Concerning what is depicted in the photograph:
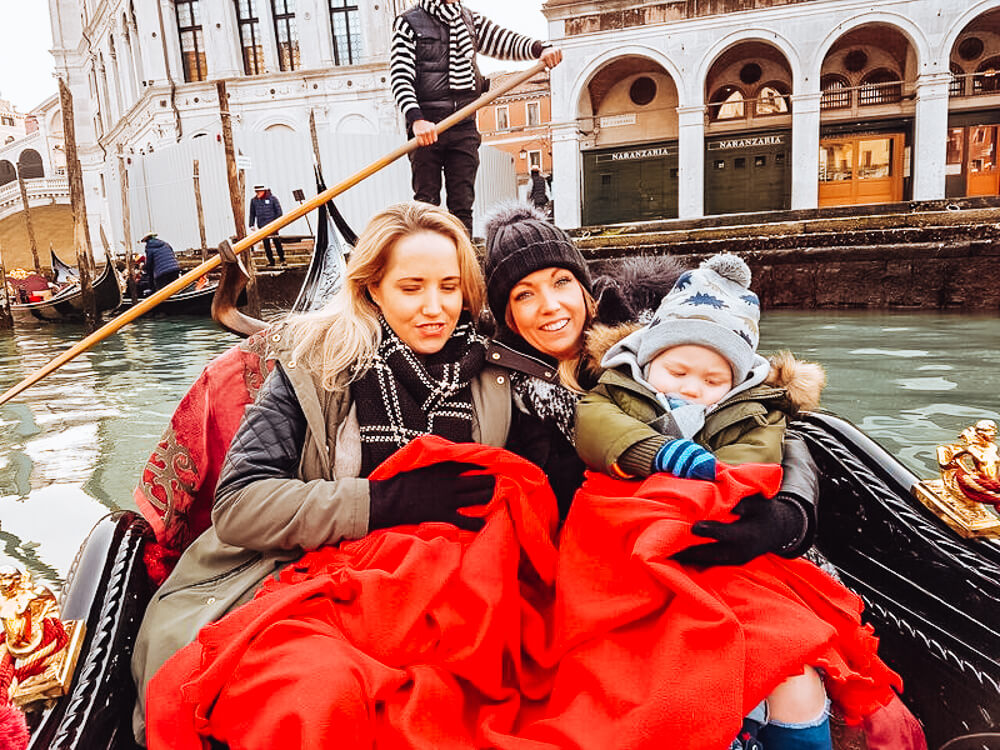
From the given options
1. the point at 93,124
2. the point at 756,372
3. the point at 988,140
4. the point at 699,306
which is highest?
the point at 93,124

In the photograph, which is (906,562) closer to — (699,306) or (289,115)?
(699,306)

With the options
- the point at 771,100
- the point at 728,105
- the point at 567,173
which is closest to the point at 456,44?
the point at 567,173

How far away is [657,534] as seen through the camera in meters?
0.85

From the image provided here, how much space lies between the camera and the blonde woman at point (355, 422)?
1.01 metres

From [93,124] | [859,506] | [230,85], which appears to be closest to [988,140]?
[859,506]

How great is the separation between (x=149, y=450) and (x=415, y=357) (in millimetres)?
2601

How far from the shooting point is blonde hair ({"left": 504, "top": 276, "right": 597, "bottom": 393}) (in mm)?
1285

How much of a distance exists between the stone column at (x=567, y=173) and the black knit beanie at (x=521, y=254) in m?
12.6

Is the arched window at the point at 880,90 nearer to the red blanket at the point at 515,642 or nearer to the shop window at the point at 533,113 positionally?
the shop window at the point at 533,113

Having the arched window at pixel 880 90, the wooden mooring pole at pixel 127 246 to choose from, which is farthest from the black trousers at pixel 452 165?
the arched window at pixel 880 90

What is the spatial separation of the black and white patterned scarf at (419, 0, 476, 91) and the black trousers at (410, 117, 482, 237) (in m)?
0.18

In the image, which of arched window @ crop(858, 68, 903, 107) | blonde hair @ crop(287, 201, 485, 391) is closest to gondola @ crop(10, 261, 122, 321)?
blonde hair @ crop(287, 201, 485, 391)

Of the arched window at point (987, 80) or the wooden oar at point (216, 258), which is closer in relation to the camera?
the wooden oar at point (216, 258)

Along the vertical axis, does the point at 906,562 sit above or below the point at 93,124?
below
